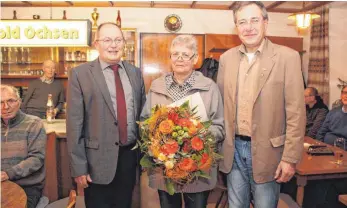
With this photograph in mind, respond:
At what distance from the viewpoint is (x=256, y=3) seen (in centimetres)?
174

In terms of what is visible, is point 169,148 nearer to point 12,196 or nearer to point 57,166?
point 12,196

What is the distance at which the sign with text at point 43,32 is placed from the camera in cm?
332

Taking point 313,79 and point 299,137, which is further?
point 313,79

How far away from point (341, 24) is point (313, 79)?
108 centimetres

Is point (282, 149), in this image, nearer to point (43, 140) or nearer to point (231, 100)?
point (231, 100)

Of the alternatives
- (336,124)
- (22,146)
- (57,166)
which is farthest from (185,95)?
(336,124)

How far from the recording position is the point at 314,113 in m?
4.60

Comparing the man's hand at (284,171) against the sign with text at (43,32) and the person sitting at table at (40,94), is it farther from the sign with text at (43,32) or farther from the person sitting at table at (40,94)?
the person sitting at table at (40,94)

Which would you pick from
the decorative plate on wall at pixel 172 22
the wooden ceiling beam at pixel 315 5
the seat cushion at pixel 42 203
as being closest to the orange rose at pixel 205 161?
the seat cushion at pixel 42 203

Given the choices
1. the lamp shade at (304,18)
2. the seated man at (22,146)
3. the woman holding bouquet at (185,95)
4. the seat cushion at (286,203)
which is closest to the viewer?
the woman holding bouquet at (185,95)

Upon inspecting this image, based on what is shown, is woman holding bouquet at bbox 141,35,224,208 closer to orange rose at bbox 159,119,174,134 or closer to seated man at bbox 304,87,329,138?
orange rose at bbox 159,119,174,134

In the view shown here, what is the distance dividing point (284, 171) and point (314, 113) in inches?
124

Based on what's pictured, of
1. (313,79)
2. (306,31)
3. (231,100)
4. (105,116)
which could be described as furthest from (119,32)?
(306,31)

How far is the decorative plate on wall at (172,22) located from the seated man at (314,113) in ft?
9.74
